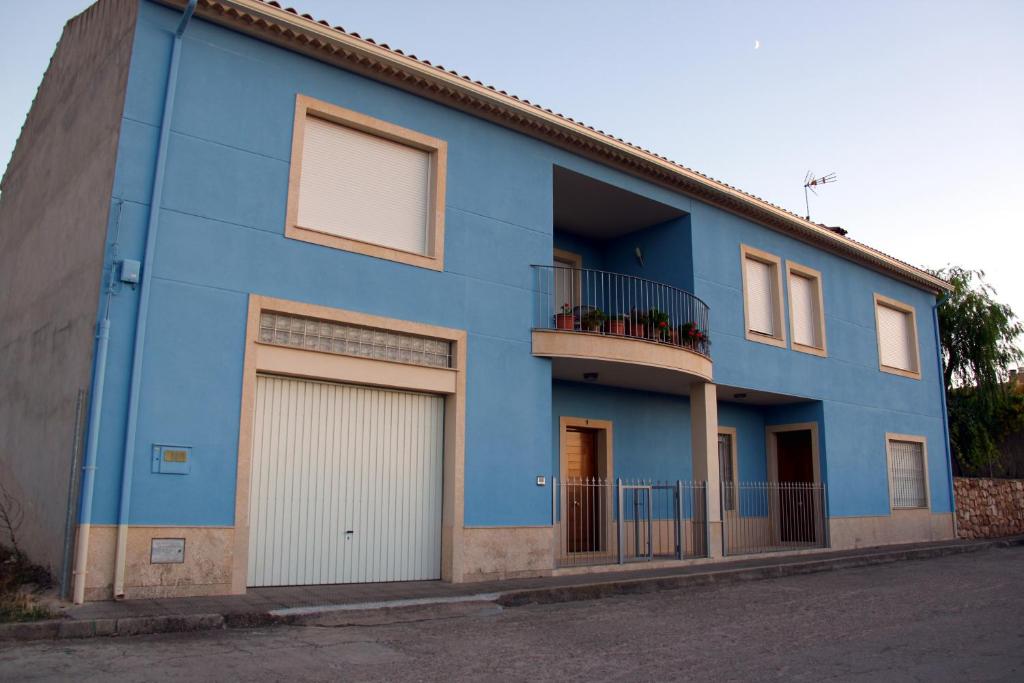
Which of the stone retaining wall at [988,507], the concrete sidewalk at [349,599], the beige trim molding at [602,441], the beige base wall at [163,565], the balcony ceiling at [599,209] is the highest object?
the balcony ceiling at [599,209]

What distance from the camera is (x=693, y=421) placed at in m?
14.7

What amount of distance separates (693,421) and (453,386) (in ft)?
17.9

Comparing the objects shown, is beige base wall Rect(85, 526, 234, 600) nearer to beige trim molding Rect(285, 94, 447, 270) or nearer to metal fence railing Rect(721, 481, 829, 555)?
beige trim molding Rect(285, 94, 447, 270)

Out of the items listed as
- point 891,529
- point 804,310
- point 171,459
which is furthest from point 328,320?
point 891,529

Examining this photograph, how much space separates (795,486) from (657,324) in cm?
585

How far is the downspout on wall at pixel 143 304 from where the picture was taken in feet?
26.8

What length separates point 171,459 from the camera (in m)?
8.67

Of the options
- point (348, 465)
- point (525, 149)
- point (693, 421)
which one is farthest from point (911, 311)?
point (348, 465)

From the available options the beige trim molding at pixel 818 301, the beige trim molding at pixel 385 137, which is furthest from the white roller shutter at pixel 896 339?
the beige trim molding at pixel 385 137

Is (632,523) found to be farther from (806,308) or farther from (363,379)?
(363,379)

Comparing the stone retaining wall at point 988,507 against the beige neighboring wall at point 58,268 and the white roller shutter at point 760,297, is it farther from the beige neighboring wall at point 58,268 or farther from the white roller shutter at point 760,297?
the beige neighboring wall at point 58,268

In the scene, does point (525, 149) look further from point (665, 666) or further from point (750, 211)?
point (665, 666)

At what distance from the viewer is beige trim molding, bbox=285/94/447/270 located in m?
9.98

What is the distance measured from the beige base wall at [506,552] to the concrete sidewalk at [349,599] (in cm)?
23
